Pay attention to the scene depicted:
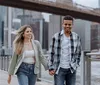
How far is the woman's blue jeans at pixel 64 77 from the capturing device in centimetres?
438

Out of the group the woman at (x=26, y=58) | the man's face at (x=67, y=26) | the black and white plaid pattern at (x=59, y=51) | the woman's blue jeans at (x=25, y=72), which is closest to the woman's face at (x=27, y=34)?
the woman at (x=26, y=58)

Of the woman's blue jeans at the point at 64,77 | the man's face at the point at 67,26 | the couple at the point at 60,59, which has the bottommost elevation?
the woman's blue jeans at the point at 64,77

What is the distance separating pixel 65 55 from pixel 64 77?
297 mm

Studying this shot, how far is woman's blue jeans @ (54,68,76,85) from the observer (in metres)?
4.38

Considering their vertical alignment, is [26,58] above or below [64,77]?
above

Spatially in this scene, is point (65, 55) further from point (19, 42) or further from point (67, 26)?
point (19, 42)

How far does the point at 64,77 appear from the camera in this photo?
446 centimetres

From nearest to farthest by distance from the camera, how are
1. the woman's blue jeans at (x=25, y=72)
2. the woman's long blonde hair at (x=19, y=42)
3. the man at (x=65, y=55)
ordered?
the man at (x=65, y=55) → the woman's blue jeans at (x=25, y=72) → the woman's long blonde hair at (x=19, y=42)

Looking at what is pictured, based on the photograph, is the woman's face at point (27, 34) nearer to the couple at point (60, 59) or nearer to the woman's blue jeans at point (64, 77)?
the couple at point (60, 59)

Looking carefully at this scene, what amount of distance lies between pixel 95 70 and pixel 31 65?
1779mm

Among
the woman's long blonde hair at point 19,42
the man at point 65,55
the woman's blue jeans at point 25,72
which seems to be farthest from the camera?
the woman's long blonde hair at point 19,42

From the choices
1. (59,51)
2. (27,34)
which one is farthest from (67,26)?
(27,34)

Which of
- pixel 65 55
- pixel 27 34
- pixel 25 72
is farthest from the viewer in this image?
pixel 27 34

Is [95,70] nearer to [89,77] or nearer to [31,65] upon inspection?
[89,77]
